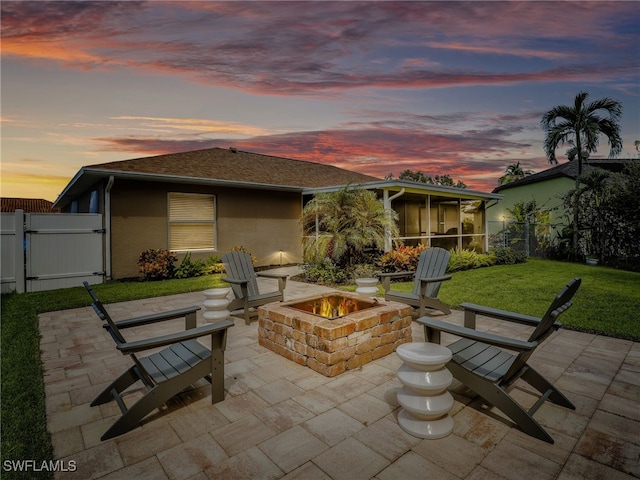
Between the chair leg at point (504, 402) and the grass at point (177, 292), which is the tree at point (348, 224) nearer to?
the grass at point (177, 292)

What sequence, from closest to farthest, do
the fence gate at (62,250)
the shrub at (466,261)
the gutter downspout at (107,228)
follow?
the fence gate at (62,250) → the gutter downspout at (107,228) → the shrub at (466,261)

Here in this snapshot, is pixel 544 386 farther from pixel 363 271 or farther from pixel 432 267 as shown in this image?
pixel 363 271

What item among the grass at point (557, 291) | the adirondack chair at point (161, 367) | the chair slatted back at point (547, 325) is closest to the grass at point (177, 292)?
the grass at point (557, 291)

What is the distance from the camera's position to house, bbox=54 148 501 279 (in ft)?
29.8

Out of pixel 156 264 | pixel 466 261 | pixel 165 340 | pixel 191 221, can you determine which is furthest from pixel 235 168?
pixel 165 340

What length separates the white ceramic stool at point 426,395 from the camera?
2268 mm

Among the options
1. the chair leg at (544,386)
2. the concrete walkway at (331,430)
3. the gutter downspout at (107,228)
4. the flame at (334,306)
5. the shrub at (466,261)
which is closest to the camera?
the concrete walkway at (331,430)

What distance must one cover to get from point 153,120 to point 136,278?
474cm

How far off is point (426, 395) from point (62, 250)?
9.50 m

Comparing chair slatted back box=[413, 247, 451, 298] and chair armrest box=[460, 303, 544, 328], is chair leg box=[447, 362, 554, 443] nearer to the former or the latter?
chair armrest box=[460, 303, 544, 328]

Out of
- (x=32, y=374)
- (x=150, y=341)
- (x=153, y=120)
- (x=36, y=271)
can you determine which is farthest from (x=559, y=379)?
(x=153, y=120)

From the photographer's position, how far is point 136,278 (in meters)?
9.22

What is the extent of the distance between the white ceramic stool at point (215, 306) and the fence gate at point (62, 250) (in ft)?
19.0

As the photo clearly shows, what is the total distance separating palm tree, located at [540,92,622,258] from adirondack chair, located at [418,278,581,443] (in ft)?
44.6
